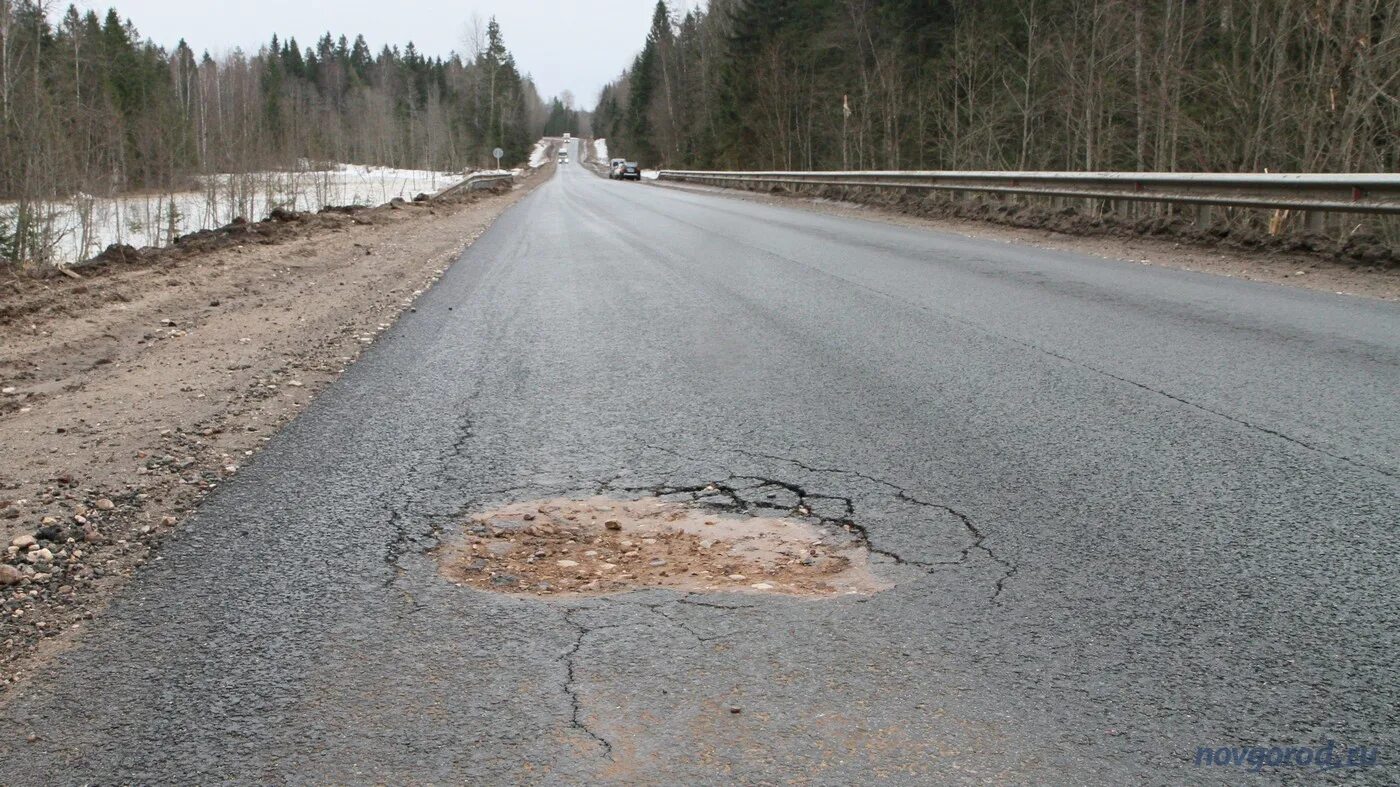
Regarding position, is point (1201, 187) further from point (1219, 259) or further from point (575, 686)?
point (575, 686)

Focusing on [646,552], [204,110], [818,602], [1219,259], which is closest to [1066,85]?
[1219,259]

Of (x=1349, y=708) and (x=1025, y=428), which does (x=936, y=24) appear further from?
(x=1349, y=708)

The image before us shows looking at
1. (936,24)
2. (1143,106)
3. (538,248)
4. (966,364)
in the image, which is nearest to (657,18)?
(936,24)

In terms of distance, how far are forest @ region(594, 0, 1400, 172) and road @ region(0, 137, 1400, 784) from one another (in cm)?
1594

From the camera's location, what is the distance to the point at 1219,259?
12.6 meters

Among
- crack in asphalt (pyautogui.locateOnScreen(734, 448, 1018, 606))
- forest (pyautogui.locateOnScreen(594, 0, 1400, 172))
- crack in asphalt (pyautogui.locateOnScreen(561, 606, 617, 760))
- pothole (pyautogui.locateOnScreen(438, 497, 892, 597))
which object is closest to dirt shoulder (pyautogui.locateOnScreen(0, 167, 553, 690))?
pothole (pyautogui.locateOnScreen(438, 497, 892, 597))

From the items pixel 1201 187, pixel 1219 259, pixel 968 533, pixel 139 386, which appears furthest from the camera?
pixel 1201 187

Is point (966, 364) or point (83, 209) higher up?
point (83, 209)

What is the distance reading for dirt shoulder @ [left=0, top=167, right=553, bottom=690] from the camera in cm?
373

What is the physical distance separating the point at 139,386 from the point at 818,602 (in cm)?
552

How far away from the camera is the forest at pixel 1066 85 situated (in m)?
20.2

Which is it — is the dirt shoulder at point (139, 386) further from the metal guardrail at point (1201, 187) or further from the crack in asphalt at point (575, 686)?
the metal guardrail at point (1201, 187)

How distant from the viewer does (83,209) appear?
74.6 ft

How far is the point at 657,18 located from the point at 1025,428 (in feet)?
338
